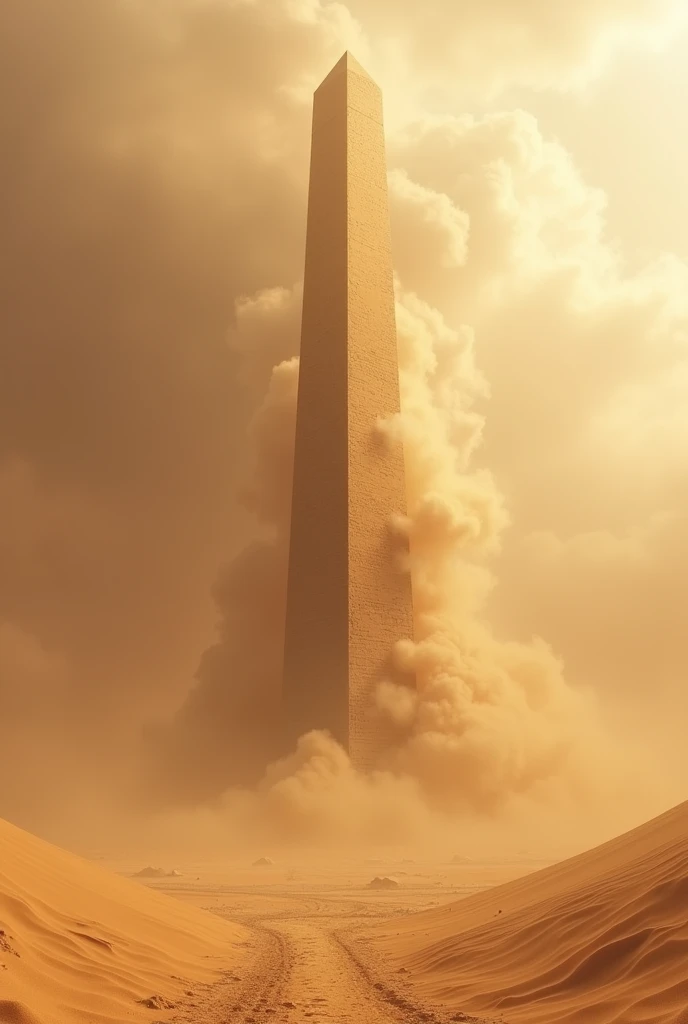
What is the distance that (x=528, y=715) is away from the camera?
24672mm

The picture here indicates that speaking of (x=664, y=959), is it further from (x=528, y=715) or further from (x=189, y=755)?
(x=189, y=755)

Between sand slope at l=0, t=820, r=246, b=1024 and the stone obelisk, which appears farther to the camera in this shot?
the stone obelisk

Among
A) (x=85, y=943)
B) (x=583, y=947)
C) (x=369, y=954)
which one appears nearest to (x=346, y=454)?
(x=369, y=954)

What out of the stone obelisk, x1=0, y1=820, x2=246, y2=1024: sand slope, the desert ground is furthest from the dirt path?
the stone obelisk

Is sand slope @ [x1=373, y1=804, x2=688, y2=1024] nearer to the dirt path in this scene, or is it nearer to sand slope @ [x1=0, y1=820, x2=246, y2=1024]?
the dirt path

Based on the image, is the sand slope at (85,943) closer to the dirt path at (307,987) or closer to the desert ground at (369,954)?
the desert ground at (369,954)

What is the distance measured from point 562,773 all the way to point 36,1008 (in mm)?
22606

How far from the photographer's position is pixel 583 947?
3941 mm

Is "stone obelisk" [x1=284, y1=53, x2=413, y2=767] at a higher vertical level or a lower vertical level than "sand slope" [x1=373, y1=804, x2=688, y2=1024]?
higher

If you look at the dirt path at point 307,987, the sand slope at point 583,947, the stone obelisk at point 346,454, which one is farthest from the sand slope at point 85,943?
the stone obelisk at point 346,454

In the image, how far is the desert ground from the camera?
342 cm

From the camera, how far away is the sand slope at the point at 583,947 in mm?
3252

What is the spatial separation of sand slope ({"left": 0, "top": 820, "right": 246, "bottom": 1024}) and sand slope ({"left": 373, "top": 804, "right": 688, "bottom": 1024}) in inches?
49.4

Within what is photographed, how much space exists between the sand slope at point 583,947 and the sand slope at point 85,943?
1254mm
